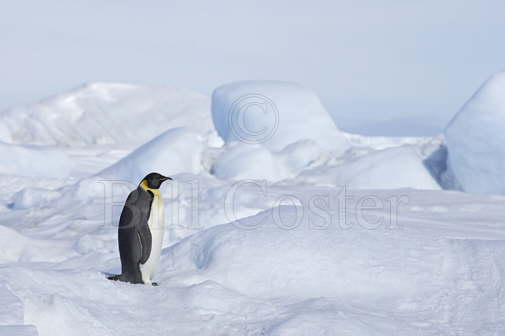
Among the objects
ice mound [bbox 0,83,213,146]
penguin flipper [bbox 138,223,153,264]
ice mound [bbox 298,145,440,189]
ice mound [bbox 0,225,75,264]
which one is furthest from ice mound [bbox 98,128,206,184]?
ice mound [bbox 0,83,213,146]

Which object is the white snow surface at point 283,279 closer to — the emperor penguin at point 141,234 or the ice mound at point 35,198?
the emperor penguin at point 141,234

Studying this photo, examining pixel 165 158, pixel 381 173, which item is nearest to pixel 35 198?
pixel 165 158

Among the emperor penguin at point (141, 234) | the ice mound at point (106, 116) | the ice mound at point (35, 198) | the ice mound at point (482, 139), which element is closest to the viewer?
the emperor penguin at point (141, 234)

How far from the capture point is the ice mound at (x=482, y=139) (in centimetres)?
871

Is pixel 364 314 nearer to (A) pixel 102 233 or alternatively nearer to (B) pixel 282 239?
(B) pixel 282 239

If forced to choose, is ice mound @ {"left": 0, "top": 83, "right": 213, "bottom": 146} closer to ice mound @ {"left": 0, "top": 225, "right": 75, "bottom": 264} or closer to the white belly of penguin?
ice mound @ {"left": 0, "top": 225, "right": 75, "bottom": 264}

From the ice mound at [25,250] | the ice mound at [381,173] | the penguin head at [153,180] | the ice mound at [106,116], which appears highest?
the penguin head at [153,180]

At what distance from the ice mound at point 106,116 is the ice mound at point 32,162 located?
17.0 m

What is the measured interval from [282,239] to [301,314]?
0.83 m

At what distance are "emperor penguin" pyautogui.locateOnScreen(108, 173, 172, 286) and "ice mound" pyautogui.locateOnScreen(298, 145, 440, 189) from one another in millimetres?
6106

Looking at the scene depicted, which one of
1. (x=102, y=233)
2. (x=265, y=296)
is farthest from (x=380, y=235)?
(x=102, y=233)

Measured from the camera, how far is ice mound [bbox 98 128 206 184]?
9.84 metres

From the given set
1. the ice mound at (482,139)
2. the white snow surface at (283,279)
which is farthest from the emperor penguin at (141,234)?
the ice mound at (482,139)

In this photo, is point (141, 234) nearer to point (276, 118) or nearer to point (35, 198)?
point (35, 198)
